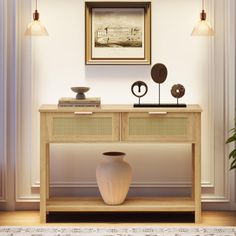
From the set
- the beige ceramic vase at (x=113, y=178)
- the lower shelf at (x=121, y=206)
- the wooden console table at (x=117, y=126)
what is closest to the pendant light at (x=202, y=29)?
the wooden console table at (x=117, y=126)

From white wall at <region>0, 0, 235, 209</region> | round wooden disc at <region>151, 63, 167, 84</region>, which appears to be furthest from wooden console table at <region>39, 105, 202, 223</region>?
white wall at <region>0, 0, 235, 209</region>

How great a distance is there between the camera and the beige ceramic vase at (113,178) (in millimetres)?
4074

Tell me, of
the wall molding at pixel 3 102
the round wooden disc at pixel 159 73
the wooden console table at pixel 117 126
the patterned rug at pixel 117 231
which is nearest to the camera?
the patterned rug at pixel 117 231

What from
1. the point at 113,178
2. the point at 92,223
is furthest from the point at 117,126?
the point at 92,223

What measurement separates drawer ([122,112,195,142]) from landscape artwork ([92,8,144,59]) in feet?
1.93

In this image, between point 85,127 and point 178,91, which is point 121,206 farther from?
point 178,91

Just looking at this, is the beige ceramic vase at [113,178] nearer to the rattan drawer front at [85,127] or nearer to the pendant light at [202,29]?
the rattan drawer front at [85,127]

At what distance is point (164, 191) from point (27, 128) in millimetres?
1101

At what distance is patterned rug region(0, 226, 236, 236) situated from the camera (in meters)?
3.80

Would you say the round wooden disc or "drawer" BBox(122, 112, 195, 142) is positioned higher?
the round wooden disc

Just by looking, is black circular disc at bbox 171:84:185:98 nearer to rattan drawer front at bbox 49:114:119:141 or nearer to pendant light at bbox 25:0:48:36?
rattan drawer front at bbox 49:114:119:141

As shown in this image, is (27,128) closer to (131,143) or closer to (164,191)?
(131,143)

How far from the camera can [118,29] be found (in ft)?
14.3

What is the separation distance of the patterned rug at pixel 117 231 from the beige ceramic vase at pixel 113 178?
9.9 inches
